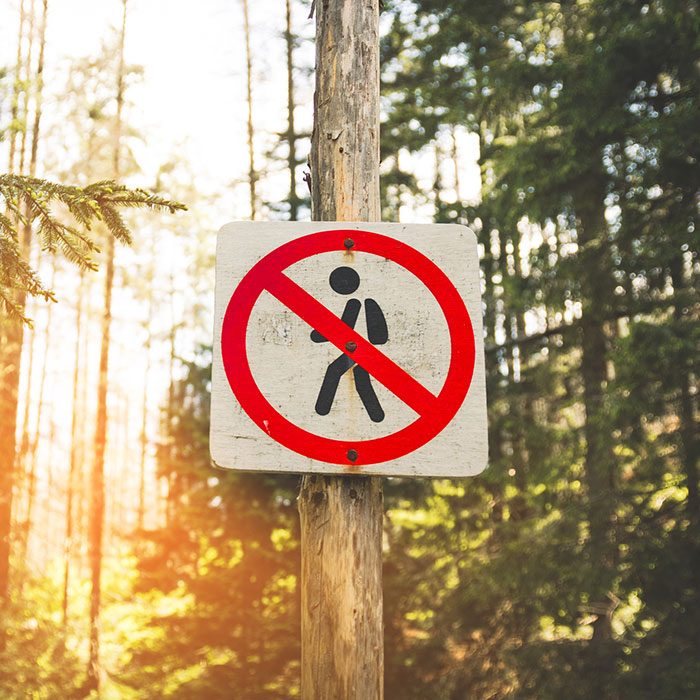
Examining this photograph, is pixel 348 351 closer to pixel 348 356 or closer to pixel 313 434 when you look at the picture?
pixel 348 356

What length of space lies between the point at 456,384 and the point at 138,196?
2031mm

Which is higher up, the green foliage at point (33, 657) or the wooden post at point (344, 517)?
the wooden post at point (344, 517)

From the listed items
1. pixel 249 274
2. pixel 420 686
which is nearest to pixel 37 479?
pixel 420 686

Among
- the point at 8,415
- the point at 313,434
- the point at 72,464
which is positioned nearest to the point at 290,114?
the point at 8,415

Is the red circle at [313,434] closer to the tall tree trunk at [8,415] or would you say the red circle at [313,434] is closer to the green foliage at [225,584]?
the green foliage at [225,584]

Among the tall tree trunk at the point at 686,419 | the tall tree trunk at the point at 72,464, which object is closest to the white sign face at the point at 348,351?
the tall tree trunk at the point at 686,419

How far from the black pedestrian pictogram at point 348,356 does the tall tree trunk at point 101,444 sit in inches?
495

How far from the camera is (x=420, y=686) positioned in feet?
28.7

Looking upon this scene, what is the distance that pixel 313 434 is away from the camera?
1.97m

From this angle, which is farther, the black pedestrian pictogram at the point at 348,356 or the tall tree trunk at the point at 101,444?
the tall tree trunk at the point at 101,444

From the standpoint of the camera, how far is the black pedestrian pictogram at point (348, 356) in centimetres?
198

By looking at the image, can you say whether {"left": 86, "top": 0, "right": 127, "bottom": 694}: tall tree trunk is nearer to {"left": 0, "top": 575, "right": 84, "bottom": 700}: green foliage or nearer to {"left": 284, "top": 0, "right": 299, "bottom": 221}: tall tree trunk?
{"left": 0, "top": 575, "right": 84, "bottom": 700}: green foliage

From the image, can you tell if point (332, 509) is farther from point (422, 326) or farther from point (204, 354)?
point (204, 354)

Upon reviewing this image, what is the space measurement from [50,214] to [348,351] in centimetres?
206
